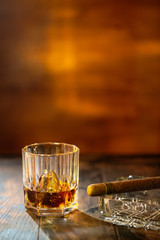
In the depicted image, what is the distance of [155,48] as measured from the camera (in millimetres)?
1660

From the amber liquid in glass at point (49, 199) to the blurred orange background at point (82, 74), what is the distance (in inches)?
36.5

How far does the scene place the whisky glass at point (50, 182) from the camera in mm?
787

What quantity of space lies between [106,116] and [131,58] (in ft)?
0.96

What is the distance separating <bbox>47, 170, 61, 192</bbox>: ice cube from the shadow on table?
6 centimetres

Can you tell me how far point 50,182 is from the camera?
812 millimetres

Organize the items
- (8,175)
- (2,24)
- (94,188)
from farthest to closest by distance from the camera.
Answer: (2,24) → (8,175) → (94,188)

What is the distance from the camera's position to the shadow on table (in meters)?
0.70

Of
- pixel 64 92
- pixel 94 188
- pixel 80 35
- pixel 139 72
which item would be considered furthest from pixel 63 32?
pixel 94 188

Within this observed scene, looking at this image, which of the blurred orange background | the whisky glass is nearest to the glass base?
the whisky glass

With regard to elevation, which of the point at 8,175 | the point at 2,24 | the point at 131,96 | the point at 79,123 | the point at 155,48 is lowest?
the point at 8,175

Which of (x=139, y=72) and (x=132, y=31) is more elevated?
(x=132, y=31)

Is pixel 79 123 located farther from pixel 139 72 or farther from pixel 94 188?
pixel 94 188

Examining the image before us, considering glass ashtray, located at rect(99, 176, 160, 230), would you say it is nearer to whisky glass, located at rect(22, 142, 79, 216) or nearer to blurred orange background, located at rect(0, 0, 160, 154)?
whisky glass, located at rect(22, 142, 79, 216)

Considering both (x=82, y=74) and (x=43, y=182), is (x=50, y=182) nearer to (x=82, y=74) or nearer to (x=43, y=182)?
(x=43, y=182)
